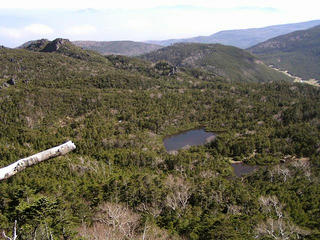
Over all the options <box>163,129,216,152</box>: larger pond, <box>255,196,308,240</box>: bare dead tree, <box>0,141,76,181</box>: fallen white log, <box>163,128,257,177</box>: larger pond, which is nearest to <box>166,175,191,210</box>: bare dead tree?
<box>255,196,308,240</box>: bare dead tree

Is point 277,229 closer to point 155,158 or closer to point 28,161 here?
point 155,158

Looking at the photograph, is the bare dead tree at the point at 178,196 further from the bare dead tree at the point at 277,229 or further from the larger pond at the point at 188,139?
the larger pond at the point at 188,139

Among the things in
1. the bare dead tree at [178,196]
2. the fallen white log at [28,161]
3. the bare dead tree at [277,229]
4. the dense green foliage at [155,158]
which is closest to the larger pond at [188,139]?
the dense green foliage at [155,158]

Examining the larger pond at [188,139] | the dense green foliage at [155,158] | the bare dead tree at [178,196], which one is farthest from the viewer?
the larger pond at [188,139]

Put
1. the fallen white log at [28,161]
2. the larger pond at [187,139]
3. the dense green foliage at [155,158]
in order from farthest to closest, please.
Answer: the larger pond at [187,139] < the fallen white log at [28,161] < the dense green foliage at [155,158]

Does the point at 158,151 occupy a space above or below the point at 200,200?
below

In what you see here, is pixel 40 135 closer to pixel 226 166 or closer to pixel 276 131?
pixel 226 166

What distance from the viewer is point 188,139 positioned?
135500mm

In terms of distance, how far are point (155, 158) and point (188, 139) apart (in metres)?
51.7

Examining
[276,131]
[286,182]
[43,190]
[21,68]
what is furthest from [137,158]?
[21,68]

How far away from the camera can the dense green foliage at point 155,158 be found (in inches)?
1437

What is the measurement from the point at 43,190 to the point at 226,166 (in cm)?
6579

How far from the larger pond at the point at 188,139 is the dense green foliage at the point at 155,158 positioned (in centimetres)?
492

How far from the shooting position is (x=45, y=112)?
447 ft
